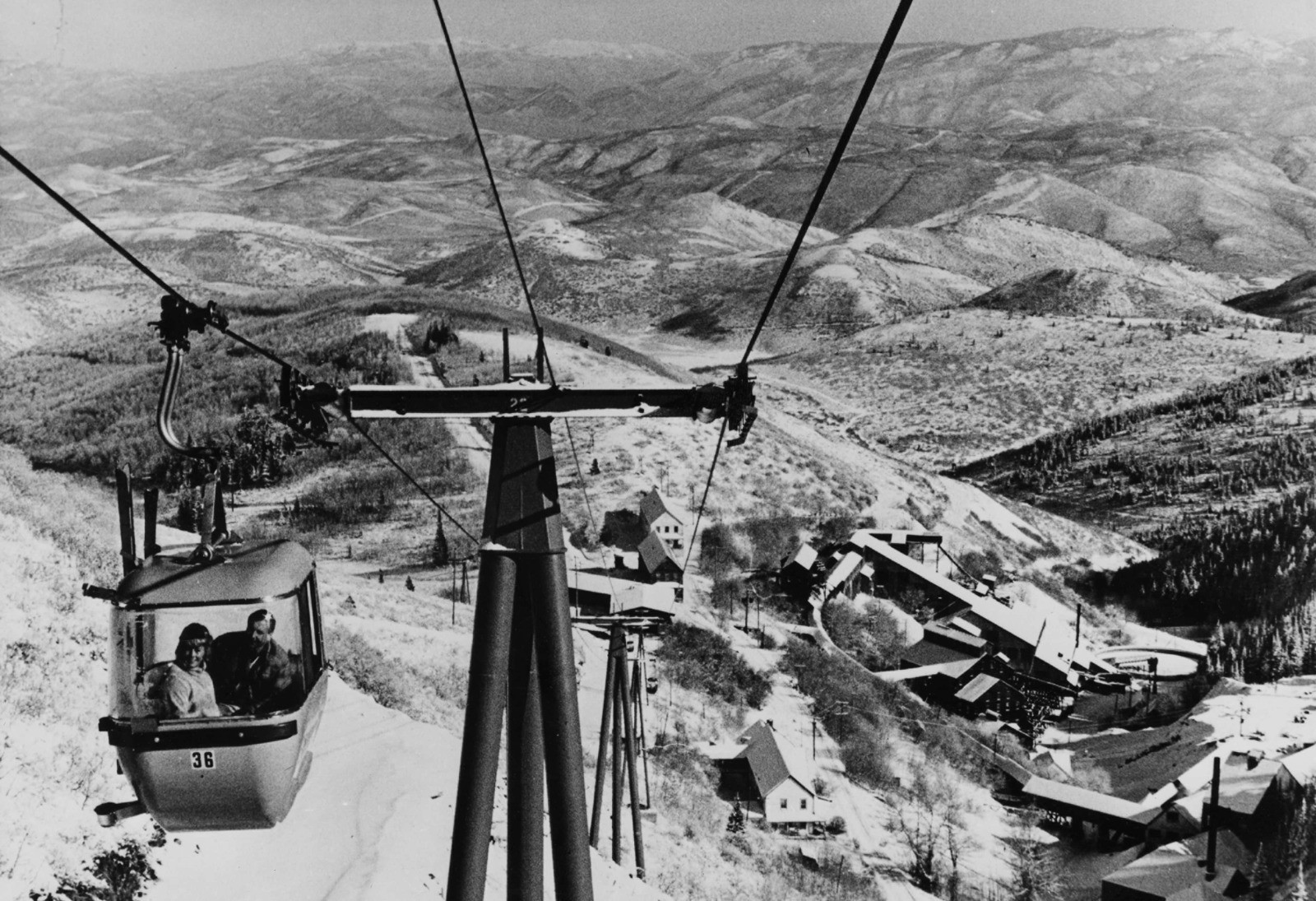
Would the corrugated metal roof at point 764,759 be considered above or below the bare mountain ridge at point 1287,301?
below

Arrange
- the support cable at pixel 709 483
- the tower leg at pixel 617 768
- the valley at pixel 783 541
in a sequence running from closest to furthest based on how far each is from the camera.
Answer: the support cable at pixel 709 483 < the valley at pixel 783 541 < the tower leg at pixel 617 768

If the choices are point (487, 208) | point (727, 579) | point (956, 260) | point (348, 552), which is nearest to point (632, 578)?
point (727, 579)

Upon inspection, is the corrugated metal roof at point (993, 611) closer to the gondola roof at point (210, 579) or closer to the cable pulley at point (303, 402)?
the cable pulley at point (303, 402)

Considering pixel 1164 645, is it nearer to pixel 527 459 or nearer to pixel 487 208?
pixel 527 459

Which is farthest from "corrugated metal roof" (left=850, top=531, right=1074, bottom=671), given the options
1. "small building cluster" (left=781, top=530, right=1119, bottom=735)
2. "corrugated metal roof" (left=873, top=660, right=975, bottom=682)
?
"corrugated metal roof" (left=873, top=660, right=975, bottom=682)

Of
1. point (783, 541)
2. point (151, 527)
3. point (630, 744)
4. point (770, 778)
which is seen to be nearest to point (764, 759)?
point (770, 778)

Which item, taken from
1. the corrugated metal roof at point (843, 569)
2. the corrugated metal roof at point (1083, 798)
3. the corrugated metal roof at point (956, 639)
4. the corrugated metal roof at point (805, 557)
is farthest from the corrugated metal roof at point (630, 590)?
the corrugated metal roof at point (1083, 798)

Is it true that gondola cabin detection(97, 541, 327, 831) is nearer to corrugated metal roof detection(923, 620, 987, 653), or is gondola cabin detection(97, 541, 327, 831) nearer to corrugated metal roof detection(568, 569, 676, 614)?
corrugated metal roof detection(568, 569, 676, 614)
